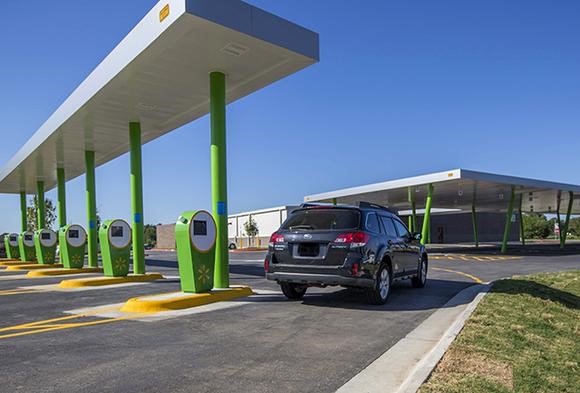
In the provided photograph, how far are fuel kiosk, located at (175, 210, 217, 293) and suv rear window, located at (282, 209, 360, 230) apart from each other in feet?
4.82

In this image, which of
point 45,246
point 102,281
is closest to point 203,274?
point 102,281

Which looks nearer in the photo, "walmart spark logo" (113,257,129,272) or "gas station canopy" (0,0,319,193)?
"gas station canopy" (0,0,319,193)

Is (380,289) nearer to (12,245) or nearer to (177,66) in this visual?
(177,66)

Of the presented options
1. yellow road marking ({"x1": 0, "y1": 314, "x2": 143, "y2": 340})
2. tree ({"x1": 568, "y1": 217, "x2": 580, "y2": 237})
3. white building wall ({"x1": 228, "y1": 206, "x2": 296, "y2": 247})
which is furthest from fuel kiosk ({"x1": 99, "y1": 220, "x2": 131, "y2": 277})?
tree ({"x1": 568, "y1": 217, "x2": 580, "y2": 237})

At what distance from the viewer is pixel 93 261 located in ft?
55.3

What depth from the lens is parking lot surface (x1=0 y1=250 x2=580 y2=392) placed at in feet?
13.0

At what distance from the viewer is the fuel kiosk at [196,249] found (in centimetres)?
818

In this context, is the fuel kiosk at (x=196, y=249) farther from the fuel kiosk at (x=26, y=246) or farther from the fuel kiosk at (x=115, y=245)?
the fuel kiosk at (x=26, y=246)

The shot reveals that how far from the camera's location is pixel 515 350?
5.09 meters

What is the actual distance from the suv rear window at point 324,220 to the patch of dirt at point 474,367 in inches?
129

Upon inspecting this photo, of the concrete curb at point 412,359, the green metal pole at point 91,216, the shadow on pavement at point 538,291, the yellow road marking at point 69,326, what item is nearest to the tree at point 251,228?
the green metal pole at point 91,216

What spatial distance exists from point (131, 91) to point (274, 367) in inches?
342

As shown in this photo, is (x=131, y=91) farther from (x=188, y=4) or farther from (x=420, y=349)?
(x=420, y=349)

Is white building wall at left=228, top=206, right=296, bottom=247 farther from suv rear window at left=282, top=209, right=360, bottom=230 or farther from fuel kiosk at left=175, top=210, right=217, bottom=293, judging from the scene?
suv rear window at left=282, top=209, right=360, bottom=230
